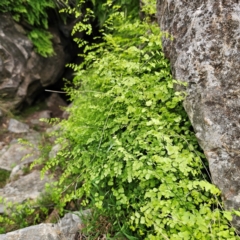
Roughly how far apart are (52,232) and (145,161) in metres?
1.31

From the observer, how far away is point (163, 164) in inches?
81.5

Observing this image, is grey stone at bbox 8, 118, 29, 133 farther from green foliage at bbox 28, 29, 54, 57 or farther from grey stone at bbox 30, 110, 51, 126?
green foliage at bbox 28, 29, 54, 57

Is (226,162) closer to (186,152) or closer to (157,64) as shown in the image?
(186,152)

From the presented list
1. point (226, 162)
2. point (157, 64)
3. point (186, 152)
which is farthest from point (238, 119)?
point (157, 64)

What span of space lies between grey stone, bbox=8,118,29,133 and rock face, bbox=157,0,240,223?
12.5 ft

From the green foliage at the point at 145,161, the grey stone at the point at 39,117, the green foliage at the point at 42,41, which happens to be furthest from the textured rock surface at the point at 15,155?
the green foliage at the point at 42,41

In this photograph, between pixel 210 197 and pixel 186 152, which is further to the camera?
pixel 186 152

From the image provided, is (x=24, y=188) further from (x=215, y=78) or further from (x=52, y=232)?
(x=215, y=78)

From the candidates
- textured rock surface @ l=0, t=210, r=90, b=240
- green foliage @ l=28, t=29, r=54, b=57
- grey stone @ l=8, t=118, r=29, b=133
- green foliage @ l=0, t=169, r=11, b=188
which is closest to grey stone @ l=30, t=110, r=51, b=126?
grey stone @ l=8, t=118, r=29, b=133

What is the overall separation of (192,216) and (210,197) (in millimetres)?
337

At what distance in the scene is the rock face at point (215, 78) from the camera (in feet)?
6.86

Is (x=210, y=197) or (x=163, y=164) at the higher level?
(x=163, y=164)

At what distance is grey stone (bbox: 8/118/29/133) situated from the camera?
5152 mm

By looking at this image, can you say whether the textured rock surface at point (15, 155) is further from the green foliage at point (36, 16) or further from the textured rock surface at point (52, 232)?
the green foliage at point (36, 16)
